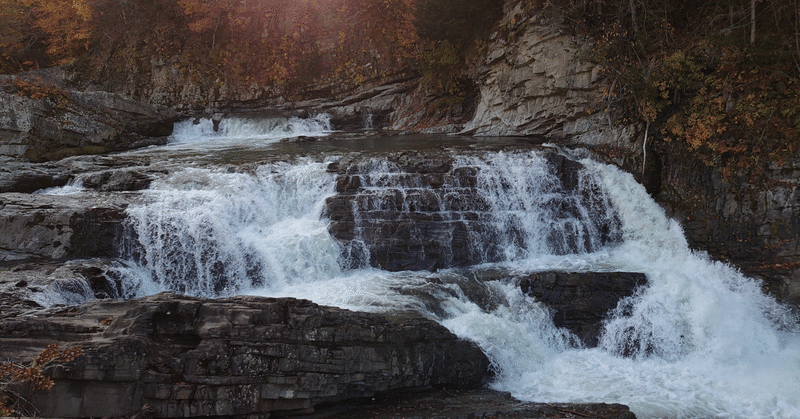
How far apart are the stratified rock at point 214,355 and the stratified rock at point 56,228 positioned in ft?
12.6

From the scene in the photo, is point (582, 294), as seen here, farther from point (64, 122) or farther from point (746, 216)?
point (64, 122)

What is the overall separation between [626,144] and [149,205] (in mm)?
12222

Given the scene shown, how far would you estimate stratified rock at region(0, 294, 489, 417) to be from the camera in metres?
5.94

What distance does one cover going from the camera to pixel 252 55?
23.9 meters

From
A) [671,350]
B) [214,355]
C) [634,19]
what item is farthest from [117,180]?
[634,19]

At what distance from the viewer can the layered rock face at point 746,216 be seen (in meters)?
10.6

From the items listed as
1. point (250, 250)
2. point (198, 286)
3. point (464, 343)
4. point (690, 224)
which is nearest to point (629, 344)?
point (464, 343)

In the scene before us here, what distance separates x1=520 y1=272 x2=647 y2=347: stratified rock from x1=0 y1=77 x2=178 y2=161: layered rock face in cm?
1451

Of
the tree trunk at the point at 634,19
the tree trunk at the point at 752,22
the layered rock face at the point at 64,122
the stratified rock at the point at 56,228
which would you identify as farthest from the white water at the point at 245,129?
the tree trunk at the point at 752,22

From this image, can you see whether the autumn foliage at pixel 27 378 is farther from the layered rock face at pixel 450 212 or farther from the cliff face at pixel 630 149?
the cliff face at pixel 630 149

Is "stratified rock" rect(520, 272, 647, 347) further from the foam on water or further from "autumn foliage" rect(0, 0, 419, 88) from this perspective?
"autumn foliage" rect(0, 0, 419, 88)

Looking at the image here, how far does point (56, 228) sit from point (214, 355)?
5.90 metres

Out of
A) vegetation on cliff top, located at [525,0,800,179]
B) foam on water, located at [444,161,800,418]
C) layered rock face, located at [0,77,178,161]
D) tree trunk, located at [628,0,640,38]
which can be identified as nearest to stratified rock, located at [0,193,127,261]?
layered rock face, located at [0,77,178,161]

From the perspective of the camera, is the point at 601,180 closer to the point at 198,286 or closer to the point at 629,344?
the point at 629,344
